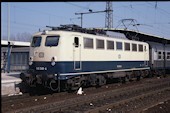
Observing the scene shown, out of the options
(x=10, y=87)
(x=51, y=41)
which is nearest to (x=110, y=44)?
(x=51, y=41)

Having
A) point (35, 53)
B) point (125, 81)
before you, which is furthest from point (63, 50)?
point (125, 81)

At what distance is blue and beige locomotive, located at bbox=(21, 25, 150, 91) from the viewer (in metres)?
13.9

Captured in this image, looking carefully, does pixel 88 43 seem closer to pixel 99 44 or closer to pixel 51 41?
pixel 99 44

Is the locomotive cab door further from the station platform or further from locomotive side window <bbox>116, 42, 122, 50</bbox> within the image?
locomotive side window <bbox>116, 42, 122, 50</bbox>

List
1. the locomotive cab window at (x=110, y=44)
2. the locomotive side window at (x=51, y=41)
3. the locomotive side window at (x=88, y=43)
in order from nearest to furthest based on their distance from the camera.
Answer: the locomotive side window at (x=51, y=41) < the locomotive side window at (x=88, y=43) < the locomotive cab window at (x=110, y=44)

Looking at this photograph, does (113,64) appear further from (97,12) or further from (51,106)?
(97,12)

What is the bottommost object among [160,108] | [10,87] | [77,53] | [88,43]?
[160,108]

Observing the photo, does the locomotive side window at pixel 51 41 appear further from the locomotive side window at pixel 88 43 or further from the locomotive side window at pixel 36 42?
the locomotive side window at pixel 88 43

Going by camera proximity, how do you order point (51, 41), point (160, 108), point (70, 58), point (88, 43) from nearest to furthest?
1. point (160, 108)
2. point (70, 58)
3. point (51, 41)
4. point (88, 43)

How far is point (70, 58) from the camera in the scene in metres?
14.2

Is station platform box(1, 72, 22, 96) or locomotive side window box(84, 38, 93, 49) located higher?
locomotive side window box(84, 38, 93, 49)

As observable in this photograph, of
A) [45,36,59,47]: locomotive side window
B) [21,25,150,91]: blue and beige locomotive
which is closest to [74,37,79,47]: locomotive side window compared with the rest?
[21,25,150,91]: blue and beige locomotive

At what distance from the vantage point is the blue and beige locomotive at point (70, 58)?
13.9 meters

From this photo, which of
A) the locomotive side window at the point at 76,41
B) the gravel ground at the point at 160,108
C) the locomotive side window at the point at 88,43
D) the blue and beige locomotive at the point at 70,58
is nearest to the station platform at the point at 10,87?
the blue and beige locomotive at the point at 70,58
